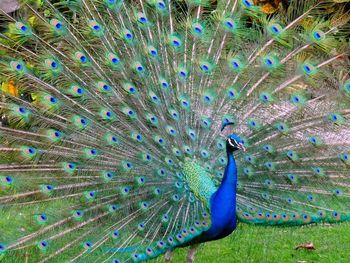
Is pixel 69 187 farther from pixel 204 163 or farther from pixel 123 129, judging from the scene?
pixel 204 163

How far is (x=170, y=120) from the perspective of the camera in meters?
3.98

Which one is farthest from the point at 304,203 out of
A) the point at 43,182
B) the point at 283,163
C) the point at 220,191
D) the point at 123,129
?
the point at 43,182

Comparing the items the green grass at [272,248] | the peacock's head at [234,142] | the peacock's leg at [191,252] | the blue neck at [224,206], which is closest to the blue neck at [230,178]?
the blue neck at [224,206]

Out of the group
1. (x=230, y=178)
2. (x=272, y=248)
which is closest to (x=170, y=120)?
(x=230, y=178)

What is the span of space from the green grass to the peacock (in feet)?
2.40

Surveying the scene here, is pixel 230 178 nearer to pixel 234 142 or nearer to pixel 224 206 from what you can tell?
pixel 224 206

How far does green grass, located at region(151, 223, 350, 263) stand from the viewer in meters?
4.78

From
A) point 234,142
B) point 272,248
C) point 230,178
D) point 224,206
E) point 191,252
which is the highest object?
point 234,142

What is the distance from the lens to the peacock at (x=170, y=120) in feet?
12.6

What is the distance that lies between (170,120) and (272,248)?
1.60 m

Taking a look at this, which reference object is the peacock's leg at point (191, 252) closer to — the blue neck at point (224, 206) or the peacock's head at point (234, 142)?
the blue neck at point (224, 206)

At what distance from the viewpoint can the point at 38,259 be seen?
3.75 meters

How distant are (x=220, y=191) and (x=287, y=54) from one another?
935mm

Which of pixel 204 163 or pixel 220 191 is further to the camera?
pixel 204 163
